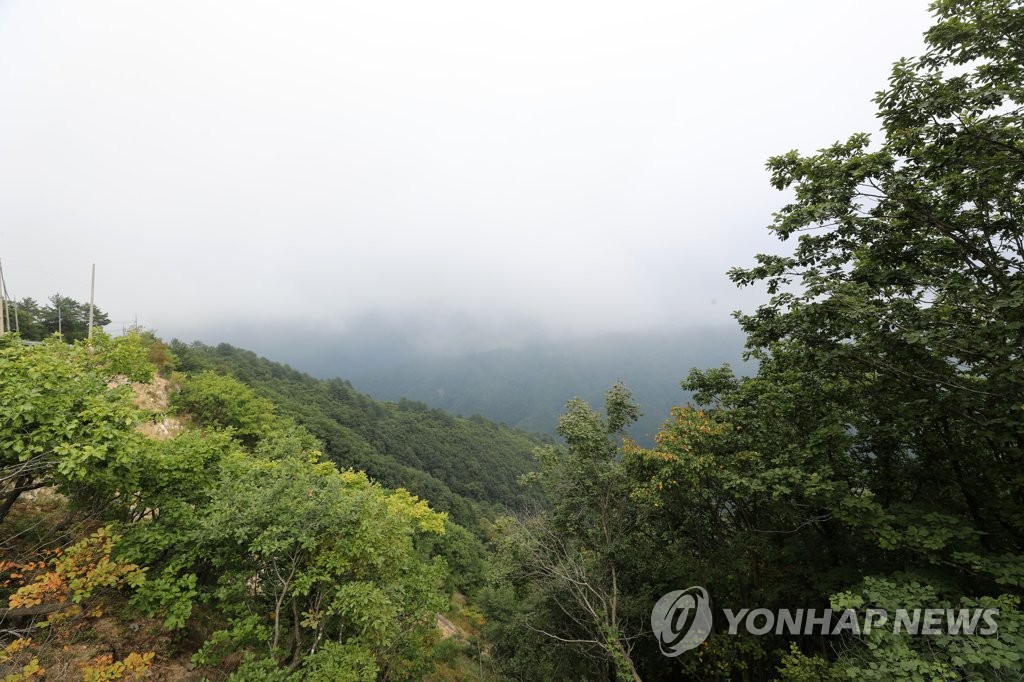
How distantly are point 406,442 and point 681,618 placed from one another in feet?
348

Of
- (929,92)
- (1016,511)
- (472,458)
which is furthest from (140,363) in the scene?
(472,458)

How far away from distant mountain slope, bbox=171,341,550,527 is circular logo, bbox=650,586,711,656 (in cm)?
5754

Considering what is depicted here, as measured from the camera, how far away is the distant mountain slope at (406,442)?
7344 centimetres

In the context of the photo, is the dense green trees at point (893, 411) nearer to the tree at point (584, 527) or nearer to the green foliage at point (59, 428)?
the tree at point (584, 527)

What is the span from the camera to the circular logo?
12.8 metres

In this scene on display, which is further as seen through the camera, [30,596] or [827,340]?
[827,340]

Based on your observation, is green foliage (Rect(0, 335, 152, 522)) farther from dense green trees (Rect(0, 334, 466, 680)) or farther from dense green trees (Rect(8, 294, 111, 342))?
dense green trees (Rect(8, 294, 111, 342))

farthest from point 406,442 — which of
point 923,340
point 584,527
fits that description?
point 923,340

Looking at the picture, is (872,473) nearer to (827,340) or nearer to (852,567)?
(852,567)

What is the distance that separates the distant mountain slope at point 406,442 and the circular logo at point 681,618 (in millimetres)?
57542

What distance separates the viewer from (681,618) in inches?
521

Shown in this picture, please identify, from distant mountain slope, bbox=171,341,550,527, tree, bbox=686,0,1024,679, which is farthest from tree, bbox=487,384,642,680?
distant mountain slope, bbox=171,341,550,527

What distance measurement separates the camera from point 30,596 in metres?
7.01

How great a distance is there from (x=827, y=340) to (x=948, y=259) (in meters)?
2.88
